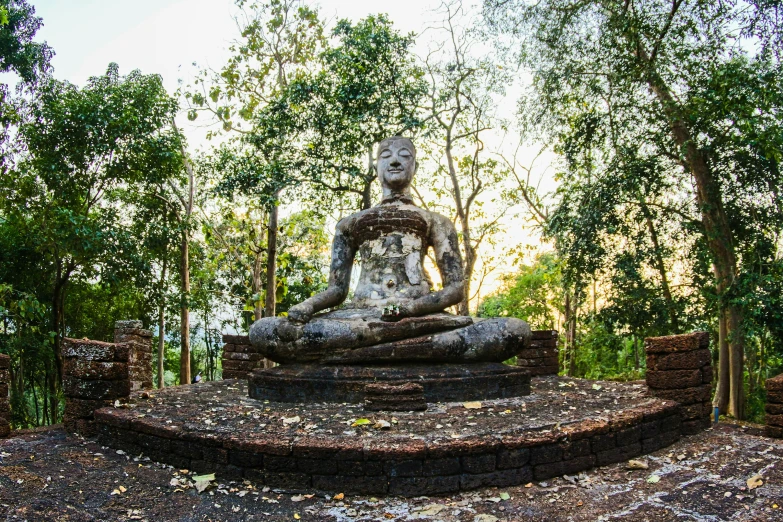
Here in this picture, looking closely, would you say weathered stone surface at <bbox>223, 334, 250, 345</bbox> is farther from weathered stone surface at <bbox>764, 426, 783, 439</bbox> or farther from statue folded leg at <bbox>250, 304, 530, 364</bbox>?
weathered stone surface at <bbox>764, 426, 783, 439</bbox>

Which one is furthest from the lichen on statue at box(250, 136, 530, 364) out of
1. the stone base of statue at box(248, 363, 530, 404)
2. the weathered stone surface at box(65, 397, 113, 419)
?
the weathered stone surface at box(65, 397, 113, 419)

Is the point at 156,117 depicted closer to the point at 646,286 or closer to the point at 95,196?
the point at 95,196

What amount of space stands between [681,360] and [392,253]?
309cm

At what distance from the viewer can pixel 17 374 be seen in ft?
43.6

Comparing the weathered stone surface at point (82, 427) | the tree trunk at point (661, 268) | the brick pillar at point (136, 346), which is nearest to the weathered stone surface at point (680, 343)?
the tree trunk at point (661, 268)

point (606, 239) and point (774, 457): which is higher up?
point (606, 239)

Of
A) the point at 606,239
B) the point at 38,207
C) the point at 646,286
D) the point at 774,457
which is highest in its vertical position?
the point at 38,207

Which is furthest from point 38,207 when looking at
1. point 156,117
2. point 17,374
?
point 17,374

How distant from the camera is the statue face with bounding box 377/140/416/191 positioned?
6859mm

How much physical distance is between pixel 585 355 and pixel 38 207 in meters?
12.0

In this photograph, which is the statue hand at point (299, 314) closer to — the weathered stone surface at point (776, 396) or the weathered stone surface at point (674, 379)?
the weathered stone surface at point (674, 379)

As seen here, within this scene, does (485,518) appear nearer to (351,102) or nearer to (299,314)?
(299,314)

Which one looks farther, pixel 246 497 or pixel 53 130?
Result: pixel 53 130

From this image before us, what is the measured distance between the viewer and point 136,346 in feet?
28.4
